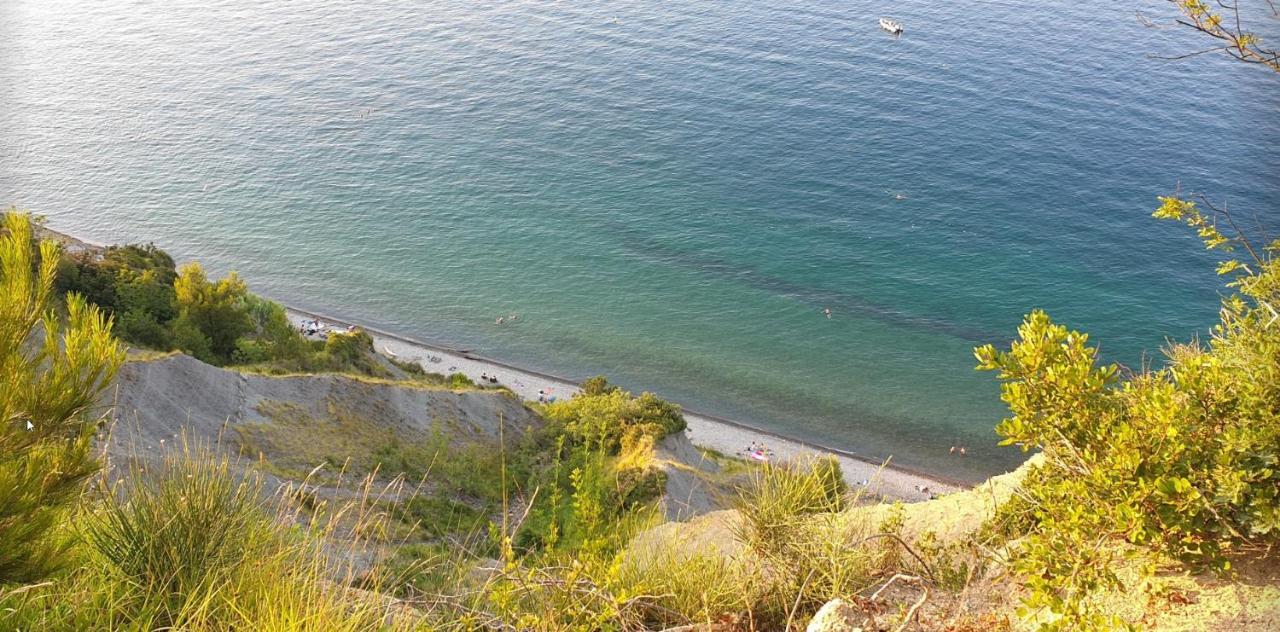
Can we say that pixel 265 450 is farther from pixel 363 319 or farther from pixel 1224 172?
pixel 1224 172

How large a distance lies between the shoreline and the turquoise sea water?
1.40m

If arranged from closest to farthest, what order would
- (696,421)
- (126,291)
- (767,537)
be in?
(767,537)
(126,291)
(696,421)

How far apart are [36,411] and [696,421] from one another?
42.6 meters

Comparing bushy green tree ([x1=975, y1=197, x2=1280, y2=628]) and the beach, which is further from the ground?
bushy green tree ([x1=975, y1=197, x2=1280, y2=628])

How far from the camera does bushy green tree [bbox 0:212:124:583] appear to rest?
4.72 m

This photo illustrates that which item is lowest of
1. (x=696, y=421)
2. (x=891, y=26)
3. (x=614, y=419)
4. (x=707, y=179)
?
(x=696, y=421)

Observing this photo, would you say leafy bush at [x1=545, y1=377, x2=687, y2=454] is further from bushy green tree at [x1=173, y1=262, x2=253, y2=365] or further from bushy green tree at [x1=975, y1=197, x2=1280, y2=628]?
bushy green tree at [x1=975, y1=197, x2=1280, y2=628]

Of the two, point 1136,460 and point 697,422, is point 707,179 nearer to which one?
point 697,422

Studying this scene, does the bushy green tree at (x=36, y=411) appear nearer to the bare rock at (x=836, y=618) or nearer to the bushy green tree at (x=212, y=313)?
the bare rock at (x=836, y=618)

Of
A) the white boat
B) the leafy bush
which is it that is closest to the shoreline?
the leafy bush

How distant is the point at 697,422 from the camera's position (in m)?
46.6

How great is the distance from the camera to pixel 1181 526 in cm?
548

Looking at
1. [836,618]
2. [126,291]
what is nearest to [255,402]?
[126,291]

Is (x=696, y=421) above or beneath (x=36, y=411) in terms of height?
beneath
